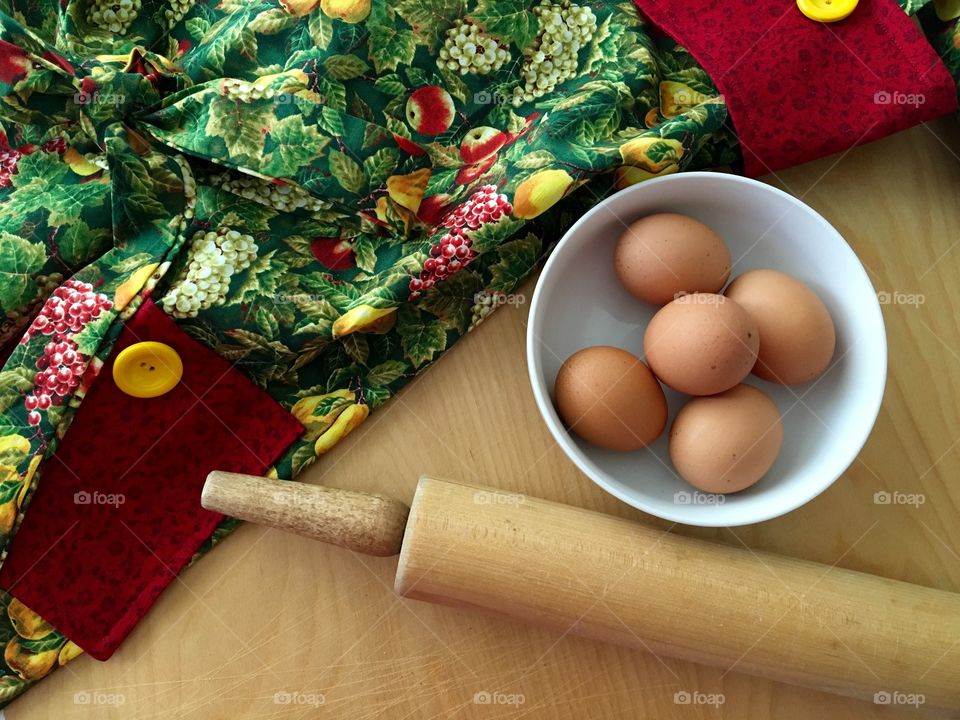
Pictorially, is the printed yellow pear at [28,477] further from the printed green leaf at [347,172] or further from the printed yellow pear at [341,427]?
the printed green leaf at [347,172]

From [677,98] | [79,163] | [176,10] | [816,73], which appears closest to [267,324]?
[79,163]

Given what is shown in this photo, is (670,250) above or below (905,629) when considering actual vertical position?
above

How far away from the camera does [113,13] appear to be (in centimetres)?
77

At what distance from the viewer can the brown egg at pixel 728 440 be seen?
64 cm

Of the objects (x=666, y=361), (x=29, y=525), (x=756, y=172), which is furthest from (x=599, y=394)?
(x=29, y=525)

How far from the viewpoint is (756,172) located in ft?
2.53

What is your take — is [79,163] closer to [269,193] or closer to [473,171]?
[269,193]

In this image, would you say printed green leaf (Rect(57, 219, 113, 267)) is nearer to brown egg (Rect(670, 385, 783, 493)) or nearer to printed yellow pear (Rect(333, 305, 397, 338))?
printed yellow pear (Rect(333, 305, 397, 338))

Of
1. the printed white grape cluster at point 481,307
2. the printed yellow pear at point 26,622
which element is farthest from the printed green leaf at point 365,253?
the printed yellow pear at point 26,622

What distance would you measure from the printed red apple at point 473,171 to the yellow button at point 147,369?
1.05 ft

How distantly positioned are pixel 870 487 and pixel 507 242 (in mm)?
430

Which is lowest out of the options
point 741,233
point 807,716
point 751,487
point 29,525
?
point 807,716

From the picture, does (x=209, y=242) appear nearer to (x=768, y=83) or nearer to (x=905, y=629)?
(x=768, y=83)

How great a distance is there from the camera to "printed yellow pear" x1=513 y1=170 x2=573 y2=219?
702mm
